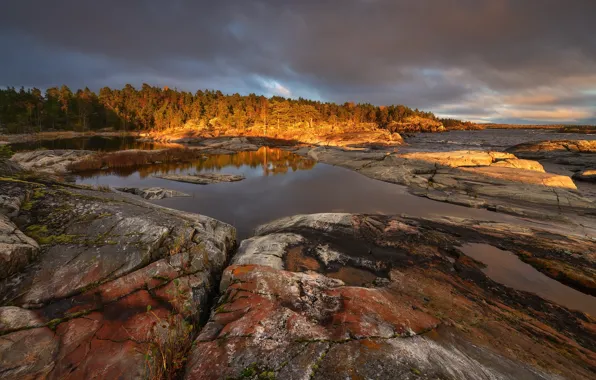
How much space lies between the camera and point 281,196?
27422mm

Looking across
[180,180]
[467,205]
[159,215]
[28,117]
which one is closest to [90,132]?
[28,117]

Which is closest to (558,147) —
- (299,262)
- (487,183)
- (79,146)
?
(487,183)

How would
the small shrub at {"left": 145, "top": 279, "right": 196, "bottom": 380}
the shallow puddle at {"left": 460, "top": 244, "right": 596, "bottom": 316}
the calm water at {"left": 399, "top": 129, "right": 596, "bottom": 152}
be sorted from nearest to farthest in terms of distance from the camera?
the small shrub at {"left": 145, "top": 279, "right": 196, "bottom": 380} → the shallow puddle at {"left": 460, "top": 244, "right": 596, "bottom": 316} → the calm water at {"left": 399, "top": 129, "right": 596, "bottom": 152}

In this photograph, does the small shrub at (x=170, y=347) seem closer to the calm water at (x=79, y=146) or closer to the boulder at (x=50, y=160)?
the boulder at (x=50, y=160)

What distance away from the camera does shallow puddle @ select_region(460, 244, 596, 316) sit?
994cm

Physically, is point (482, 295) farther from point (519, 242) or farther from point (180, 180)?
point (180, 180)

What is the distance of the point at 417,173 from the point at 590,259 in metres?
23.7

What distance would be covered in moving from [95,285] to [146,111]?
15572cm

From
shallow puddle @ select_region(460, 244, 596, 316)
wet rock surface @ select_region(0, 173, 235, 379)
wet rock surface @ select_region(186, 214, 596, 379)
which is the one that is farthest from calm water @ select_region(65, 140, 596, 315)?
wet rock surface @ select_region(0, 173, 235, 379)

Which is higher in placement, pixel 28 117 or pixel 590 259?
pixel 28 117

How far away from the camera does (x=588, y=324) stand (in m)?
8.48

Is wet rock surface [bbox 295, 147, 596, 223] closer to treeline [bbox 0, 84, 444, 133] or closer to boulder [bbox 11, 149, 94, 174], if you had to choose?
boulder [bbox 11, 149, 94, 174]

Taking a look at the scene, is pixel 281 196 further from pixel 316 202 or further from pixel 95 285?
pixel 95 285

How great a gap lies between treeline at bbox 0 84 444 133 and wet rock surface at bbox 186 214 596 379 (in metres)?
105
